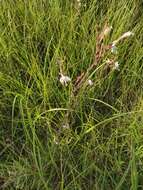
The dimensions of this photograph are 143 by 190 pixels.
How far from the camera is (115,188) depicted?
1579 millimetres

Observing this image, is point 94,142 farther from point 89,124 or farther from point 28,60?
point 28,60

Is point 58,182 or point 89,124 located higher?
point 89,124

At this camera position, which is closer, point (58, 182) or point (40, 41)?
point (58, 182)

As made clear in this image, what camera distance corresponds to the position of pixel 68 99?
5.87 ft

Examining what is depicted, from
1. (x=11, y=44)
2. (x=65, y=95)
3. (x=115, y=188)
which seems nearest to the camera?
(x=115, y=188)

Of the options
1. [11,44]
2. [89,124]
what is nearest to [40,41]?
[11,44]

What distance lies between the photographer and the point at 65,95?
1826mm

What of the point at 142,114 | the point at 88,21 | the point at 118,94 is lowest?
the point at 142,114

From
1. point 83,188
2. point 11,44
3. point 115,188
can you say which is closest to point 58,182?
point 83,188

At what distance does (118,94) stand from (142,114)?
0.23 metres

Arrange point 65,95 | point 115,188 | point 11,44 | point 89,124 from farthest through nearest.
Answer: point 11,44 → point 65,95 → point 89,124 → point 115,188

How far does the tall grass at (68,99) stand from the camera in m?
1.63

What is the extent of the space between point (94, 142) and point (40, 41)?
0.58m

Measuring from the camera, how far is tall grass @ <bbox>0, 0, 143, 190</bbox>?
1632 millimetres
